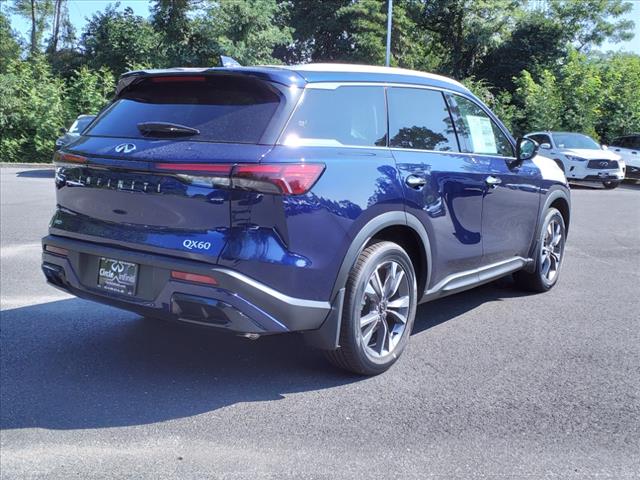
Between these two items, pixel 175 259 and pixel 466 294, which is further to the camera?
pixel 466 294

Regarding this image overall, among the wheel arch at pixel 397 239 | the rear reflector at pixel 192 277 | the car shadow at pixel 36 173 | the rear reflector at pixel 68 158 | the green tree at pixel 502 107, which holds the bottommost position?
the car shadow at pixel 36 173

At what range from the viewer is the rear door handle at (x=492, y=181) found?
16.2 ft

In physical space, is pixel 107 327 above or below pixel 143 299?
below

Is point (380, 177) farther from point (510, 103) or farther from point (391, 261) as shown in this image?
point (510, 103)

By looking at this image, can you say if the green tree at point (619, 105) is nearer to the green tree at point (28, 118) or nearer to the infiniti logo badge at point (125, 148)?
the green tree at point (28, 118)

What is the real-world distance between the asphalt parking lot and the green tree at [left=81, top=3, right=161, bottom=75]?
2405 centimetres

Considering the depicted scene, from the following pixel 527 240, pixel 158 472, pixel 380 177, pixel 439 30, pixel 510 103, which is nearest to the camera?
pixel 158 472

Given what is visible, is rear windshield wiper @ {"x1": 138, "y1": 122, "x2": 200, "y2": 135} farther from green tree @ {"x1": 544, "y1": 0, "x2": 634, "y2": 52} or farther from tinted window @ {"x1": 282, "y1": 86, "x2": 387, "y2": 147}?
green tree @ {"x1": 544, "y1": 0, "x2": 634, "y2": 52}

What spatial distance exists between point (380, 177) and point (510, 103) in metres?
26.1

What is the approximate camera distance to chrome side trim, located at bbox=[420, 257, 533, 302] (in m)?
4.53

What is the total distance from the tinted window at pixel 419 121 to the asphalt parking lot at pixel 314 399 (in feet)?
4.84

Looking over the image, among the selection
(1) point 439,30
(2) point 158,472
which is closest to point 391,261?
(2) point 158,472

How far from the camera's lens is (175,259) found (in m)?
3.45

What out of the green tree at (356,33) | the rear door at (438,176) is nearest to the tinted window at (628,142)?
the green tree at (356,33)
